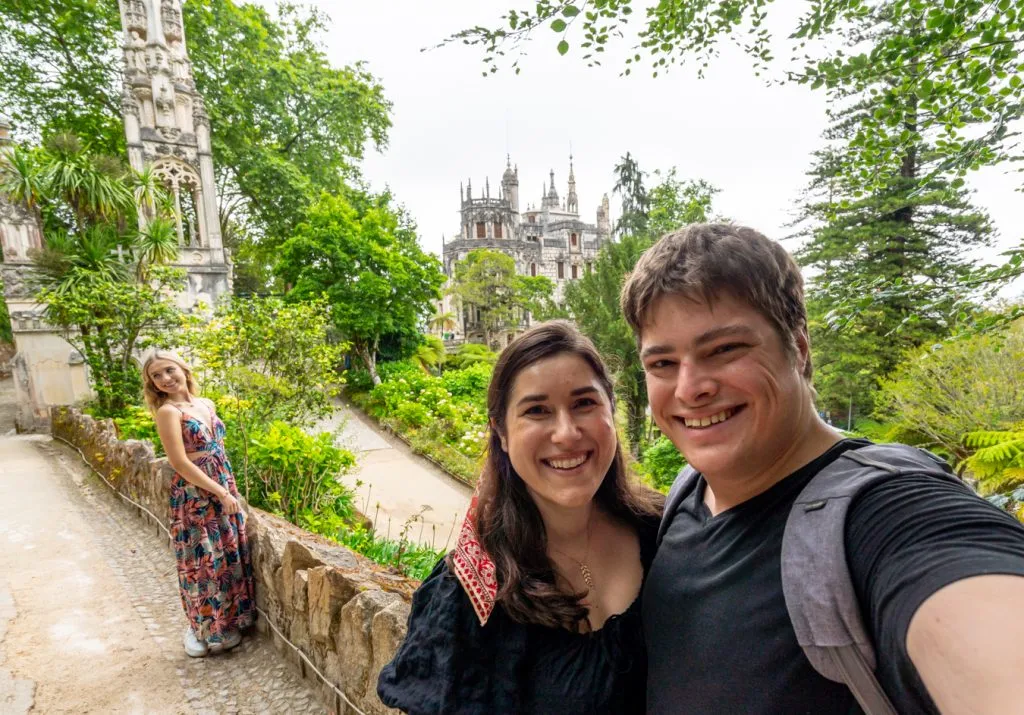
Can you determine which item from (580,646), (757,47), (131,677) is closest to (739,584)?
(580,646)

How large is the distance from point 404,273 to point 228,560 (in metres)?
13.2

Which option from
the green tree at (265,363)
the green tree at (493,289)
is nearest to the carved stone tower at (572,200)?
the green tree at (493,289)

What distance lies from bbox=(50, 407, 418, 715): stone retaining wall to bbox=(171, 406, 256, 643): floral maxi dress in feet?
0.69

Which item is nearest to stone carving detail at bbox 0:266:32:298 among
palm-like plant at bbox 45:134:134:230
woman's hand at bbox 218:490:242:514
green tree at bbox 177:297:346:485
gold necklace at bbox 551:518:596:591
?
palm-like plant at bbox 45:134:134:230

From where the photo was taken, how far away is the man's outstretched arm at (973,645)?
616 mm

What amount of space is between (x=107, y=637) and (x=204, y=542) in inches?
43.6

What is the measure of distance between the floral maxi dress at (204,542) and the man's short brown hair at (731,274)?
314 centimetres

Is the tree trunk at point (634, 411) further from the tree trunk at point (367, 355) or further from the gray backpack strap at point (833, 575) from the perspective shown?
the gray backpack strap at point (833, 575)

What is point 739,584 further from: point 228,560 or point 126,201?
point 126,201

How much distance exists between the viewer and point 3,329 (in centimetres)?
1925

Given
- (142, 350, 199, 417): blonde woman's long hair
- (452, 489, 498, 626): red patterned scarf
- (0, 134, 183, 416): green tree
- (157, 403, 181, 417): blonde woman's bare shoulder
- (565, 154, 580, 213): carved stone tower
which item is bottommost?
(452, 489, 498, 626): red patterned scarf

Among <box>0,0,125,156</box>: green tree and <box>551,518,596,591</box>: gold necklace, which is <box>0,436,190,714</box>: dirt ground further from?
<box>0,0,125,156</box>: green tree

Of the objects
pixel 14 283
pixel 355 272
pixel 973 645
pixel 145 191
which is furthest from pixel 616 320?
pixel 14 283

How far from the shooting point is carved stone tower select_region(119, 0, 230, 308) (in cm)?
1345
